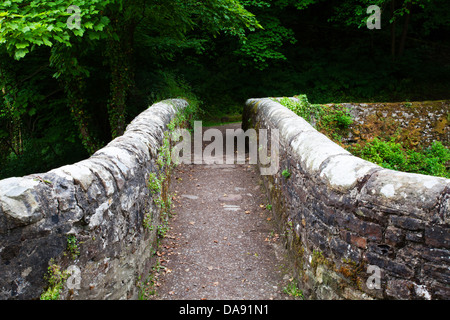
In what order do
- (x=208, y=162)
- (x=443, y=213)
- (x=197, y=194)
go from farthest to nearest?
(x=208, y=162) < (x=197, y=194) < (x=443, y=213)

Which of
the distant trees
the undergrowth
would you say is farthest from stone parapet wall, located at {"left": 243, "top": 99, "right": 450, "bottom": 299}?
the distant trees

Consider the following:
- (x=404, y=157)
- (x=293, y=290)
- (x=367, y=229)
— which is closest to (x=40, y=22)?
(x=293, y=290)

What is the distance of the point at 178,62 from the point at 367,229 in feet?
58.2

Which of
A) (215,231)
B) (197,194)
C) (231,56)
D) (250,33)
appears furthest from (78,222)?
(231,56)

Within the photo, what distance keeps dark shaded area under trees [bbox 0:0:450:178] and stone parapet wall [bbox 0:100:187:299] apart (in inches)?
127

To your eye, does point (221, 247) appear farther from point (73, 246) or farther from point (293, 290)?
point (73, 246)

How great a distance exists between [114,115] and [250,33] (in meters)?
10.5

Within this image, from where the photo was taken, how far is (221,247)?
4.66 metres

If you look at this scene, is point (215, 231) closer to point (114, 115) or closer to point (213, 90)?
point (114, 115)

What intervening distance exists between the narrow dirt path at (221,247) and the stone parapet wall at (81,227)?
63 centimetres

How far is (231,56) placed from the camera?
19312 mm

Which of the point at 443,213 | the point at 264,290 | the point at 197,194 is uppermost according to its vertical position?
the point at 443,213

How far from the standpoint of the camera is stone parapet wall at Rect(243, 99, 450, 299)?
7.01 ft

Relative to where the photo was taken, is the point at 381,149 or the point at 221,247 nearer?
the point at 221,247
